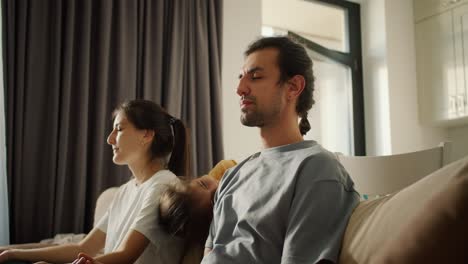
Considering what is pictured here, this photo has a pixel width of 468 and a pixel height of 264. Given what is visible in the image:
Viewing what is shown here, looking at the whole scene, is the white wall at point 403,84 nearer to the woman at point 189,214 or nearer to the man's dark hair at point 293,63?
the man's dark hair at point 293,63

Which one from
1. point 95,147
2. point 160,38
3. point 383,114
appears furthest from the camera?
point 383,114

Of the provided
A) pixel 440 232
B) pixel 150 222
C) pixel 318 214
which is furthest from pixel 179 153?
pixel 440 232

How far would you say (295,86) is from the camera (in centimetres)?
132

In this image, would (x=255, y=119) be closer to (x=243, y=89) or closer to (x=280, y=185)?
(x=243, y=89)

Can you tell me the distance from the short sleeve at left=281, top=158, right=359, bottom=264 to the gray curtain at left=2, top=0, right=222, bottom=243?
175 cm

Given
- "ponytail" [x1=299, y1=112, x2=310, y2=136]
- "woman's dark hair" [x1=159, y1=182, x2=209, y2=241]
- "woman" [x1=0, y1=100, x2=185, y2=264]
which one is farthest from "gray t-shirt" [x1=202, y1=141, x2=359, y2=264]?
"woman" [x1=0, y1=100, x2=185, y2=264]

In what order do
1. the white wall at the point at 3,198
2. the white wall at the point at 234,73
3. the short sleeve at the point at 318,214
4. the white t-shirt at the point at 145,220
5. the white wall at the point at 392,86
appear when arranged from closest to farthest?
1. the short sleeve at the point at 318,214
2. the white t-shirt at the point at 145,220
3. the white wall at the point at 3,198
4. the white wall at the point at 234,73
5. the white wall at the point at 392,86

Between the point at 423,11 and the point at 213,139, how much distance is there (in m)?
2.25

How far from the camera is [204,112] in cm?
291

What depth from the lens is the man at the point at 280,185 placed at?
36.0 inches

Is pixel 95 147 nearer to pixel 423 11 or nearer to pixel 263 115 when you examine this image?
pixel 263 115

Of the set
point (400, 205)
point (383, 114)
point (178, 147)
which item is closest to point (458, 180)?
point (400, 205)

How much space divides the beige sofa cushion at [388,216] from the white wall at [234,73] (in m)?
2.37

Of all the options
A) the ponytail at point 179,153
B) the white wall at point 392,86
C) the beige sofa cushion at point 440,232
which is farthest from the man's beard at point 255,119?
the white wall at point 392,86
